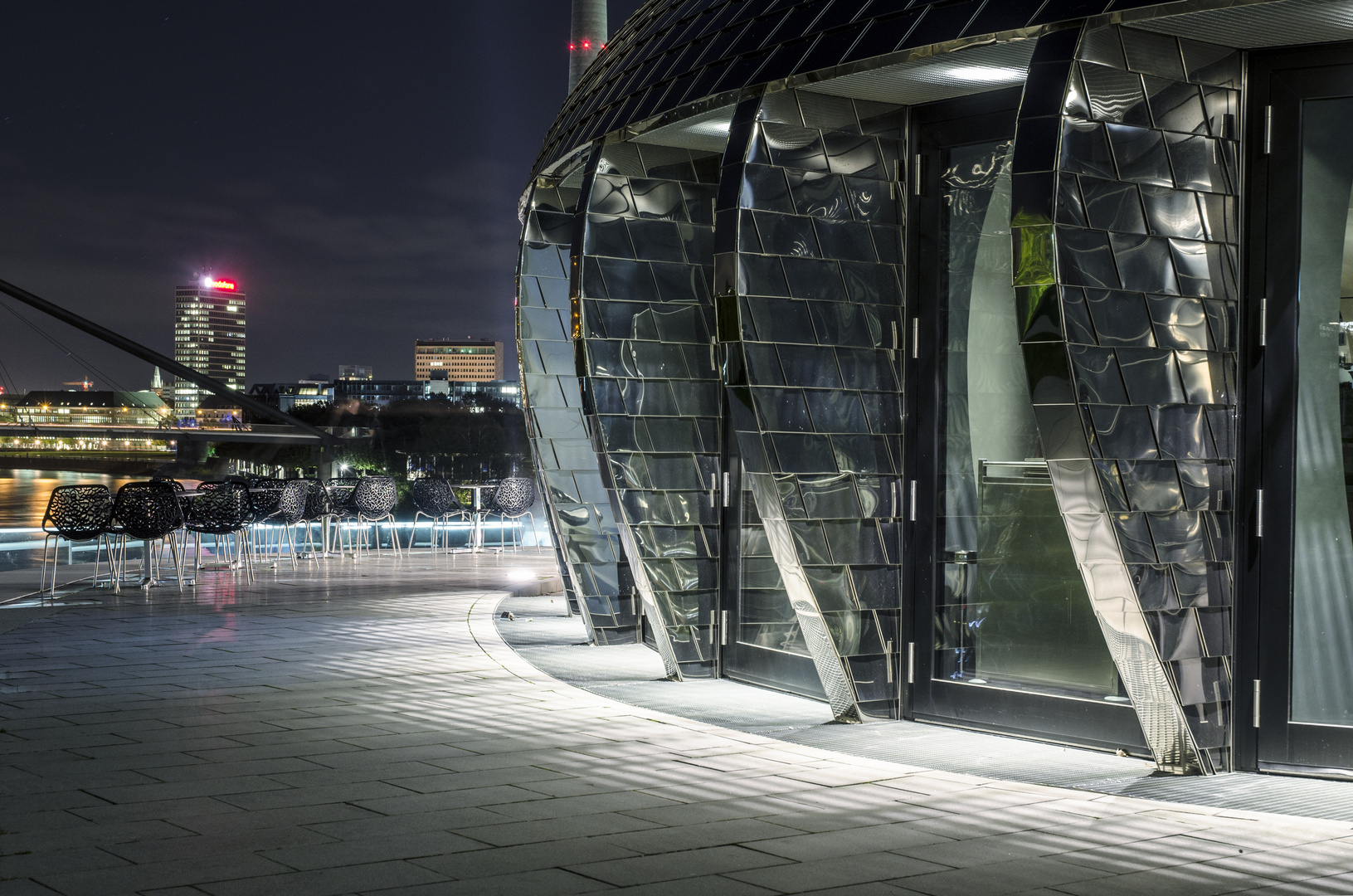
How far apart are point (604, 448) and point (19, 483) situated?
22594 millimetres

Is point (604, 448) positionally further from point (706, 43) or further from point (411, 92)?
point (411, 92)

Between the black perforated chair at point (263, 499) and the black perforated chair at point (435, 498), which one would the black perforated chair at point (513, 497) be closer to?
the black perforated chair at point (435, 498)

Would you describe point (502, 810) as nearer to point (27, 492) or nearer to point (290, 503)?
point (290, 503)

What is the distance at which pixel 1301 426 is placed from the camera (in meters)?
4.99

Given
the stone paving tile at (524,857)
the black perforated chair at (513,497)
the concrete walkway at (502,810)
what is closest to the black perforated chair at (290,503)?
the black perforated chair at (513,497)

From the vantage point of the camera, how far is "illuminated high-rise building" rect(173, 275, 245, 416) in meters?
92.9

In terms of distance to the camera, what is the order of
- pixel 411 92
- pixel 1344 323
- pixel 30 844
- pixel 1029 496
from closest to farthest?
pixel 30 844 < pixel 1344 323 < pixel 1029 496 < pixel 411 92

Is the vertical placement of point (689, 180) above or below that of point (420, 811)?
above

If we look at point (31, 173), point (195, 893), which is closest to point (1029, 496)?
point (195, 893)

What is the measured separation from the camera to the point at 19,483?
2538cm

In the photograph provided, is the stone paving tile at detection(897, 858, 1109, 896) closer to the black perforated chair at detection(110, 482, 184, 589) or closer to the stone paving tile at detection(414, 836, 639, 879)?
the stone paving tile at detection(414, 836, 639, 879)

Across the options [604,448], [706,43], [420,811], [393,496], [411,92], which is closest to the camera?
[420,811]

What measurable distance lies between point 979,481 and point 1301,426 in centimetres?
147

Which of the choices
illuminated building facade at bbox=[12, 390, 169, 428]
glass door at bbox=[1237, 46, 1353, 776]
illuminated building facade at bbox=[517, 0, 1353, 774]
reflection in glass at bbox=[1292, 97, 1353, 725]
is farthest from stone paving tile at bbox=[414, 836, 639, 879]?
illuminated building facade at bbox=[12, 390, 169, 428]
